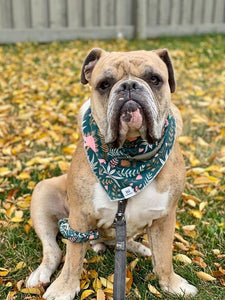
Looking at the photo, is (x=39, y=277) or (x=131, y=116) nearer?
(x=131, y=116)

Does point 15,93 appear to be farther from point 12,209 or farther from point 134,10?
point 134,10

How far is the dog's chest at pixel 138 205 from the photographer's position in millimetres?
2385

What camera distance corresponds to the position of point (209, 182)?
12.3 feet

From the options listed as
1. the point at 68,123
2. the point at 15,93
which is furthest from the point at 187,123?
the point at 15,93

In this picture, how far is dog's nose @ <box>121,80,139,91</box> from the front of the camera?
209 cm

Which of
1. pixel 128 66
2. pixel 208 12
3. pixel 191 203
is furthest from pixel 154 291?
pixel 208 12

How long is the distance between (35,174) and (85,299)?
5.27ft

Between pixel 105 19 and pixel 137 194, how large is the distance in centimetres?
807

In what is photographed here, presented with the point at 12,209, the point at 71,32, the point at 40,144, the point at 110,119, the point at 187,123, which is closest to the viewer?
the point at 110,119

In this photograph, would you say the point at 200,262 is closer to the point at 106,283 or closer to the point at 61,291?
the point at 106,283

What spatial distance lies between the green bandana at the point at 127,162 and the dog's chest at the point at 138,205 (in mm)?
53

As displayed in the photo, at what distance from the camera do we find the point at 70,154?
427 centimetres

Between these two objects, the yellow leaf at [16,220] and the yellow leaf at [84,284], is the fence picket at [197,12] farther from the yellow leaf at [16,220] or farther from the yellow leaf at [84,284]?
the yellow leaf at [84,284]

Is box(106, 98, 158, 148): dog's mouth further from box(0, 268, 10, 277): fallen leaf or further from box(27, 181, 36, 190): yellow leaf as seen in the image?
box(27, 181, 36, 190): yellow leaf
